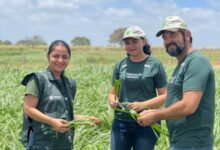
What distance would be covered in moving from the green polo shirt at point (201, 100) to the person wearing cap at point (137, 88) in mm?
846

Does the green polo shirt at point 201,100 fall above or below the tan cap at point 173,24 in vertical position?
below

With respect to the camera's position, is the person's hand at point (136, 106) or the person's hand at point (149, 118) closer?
the person's hand at point (149, 118)

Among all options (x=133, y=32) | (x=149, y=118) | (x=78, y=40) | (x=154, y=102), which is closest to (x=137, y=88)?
(x=154, y=102)

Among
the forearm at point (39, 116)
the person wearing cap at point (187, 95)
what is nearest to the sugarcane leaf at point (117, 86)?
the person wearing cap at point (187, 95)

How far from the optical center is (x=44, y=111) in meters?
3.21

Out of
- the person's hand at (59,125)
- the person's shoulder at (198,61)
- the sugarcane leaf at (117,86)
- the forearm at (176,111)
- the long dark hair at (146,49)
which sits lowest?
the person's hand at (59,125)

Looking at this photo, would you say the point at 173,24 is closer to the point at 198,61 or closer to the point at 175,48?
the point at 175,48

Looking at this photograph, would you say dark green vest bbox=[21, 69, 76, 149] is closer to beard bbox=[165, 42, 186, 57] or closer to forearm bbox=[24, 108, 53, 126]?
forearm bbox=[24, 108, 53, 126]

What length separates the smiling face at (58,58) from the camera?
10.8 ft

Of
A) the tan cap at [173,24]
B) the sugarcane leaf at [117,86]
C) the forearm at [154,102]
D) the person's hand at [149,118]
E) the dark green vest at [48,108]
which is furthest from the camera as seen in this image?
the forearm at [154,102]

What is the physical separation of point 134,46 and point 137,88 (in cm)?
37

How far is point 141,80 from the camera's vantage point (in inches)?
153

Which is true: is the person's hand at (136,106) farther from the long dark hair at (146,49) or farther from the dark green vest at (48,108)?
the dark green vest at (48,108)

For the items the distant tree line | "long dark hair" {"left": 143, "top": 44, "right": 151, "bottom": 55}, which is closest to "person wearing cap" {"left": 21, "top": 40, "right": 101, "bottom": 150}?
"long dark hair" {"left": 143, "top": 44, "right": 151, "bottom": 55}
